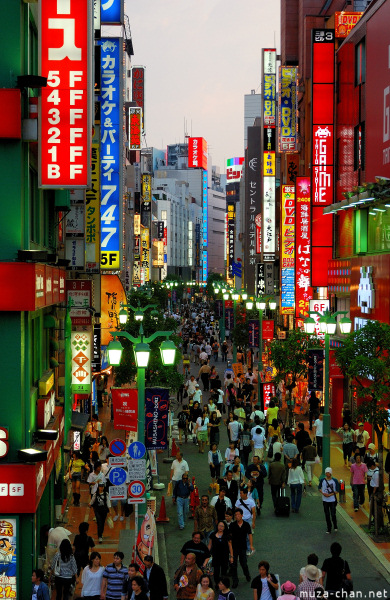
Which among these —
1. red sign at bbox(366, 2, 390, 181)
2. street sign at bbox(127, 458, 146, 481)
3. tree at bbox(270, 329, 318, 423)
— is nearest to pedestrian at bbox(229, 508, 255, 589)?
street sign at bbox(127, 458, 146, 481)

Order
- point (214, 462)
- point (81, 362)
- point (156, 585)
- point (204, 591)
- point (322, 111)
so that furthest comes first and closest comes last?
point (322, 111) < point (81, 362) < point (214, 462) < point (156, 585) < point (204, 591)

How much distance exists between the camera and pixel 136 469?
14.5 meters

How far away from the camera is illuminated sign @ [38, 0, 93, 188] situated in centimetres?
1345

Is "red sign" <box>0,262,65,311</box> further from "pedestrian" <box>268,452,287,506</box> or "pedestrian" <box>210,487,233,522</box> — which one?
"pedestrian" <box>268,452,287,506</box>

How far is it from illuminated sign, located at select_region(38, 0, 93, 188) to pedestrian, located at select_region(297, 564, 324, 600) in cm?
639

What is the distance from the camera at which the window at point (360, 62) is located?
3288cm

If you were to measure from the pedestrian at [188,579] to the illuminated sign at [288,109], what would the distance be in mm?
44013

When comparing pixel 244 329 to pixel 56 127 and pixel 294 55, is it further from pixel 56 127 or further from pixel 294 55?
pixel 56 127

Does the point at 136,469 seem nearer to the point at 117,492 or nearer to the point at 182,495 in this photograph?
the point at 117,492

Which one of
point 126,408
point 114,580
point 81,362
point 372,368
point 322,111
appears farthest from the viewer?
point 322,111

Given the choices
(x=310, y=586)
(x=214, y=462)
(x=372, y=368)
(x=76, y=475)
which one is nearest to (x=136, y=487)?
(x=310, y=586)

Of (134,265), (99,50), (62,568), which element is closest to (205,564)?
(62,568)

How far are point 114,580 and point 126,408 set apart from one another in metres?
4.44

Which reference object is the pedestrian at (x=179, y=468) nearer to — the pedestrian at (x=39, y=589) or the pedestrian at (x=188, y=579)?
the pedestrian at (x=188, y=579)
